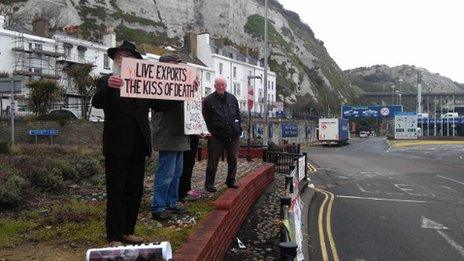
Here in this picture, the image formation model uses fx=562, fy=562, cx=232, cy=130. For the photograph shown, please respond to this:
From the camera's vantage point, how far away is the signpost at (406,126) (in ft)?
275

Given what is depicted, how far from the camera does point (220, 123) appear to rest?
31.2ft

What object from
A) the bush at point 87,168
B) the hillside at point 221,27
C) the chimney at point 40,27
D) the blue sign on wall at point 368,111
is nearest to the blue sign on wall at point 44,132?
the bush at point 87,168

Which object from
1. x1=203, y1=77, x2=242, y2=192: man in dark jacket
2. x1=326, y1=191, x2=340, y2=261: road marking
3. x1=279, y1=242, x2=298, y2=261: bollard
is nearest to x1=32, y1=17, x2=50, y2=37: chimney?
x1=326, y1=191, x2=340, y2=261: road marking

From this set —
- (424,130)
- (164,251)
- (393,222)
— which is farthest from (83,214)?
(424,130)

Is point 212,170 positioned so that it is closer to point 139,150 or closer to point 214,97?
point 214,97

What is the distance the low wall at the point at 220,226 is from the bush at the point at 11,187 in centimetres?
287

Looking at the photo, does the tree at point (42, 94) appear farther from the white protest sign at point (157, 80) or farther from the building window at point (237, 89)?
the building window at point (237, 89)

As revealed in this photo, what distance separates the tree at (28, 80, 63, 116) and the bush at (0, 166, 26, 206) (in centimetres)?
3261

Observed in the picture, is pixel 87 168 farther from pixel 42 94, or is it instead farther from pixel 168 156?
pixel 42 94

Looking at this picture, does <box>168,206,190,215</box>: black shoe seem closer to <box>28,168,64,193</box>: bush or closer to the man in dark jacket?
the man in dark jacket

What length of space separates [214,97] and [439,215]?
6.19 metres

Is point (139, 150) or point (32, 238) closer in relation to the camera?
point (139, 150)

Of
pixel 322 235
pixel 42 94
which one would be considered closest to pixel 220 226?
pixel 322 235

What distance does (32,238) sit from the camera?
5914 mm
